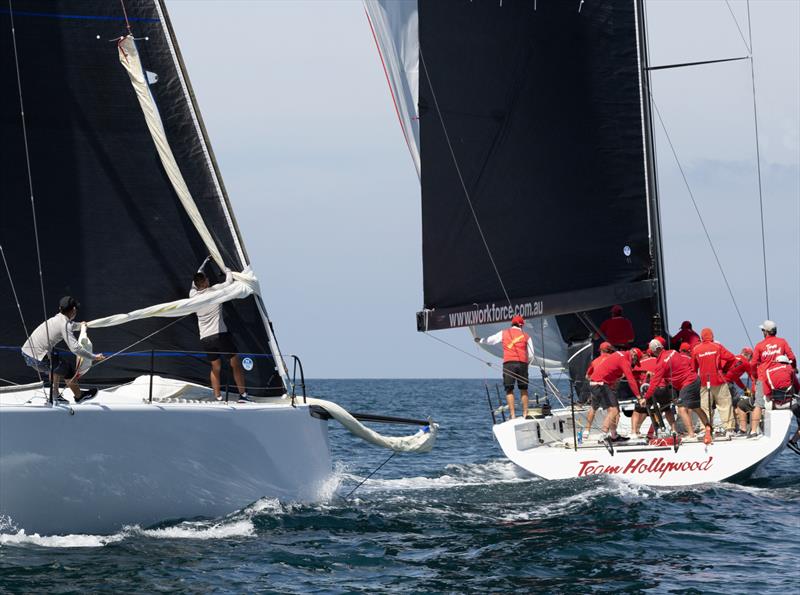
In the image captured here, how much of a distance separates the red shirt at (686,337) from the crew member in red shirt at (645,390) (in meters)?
1.77

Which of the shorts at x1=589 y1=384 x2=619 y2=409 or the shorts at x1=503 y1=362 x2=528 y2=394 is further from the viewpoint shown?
the shorts at x1=503 y1=362 x2=528 y2=394

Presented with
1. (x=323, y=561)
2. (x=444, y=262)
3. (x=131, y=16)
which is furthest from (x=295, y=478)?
(x=444, y=262)

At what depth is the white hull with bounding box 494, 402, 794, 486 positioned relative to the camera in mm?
16344

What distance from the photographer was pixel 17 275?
1266cm

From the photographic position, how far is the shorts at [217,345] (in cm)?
1311

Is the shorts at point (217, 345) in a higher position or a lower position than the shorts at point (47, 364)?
higher

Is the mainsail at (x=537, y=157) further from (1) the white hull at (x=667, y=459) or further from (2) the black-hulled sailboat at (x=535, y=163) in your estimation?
(1) the white hull at (x=667, y=459)

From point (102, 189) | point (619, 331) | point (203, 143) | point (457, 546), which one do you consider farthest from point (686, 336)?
point (102, 189)

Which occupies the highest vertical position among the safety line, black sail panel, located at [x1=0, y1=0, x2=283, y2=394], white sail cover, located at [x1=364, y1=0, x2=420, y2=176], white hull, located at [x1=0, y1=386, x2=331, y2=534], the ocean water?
white sail cover, located at [x1=364, y1=0, x2=420, y2=176]

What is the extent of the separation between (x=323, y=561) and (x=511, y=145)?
967cm

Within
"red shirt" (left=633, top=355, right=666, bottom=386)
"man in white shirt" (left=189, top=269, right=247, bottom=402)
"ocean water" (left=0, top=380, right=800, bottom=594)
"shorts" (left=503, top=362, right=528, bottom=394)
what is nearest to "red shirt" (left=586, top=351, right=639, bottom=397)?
"red shirt" (left=633, top=355, right=666, bottom=386)

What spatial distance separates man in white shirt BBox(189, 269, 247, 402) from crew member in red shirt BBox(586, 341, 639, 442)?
5.54m

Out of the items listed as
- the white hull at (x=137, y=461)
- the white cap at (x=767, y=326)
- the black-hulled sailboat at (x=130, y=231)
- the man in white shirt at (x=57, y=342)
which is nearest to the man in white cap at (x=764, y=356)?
the white cap at (x=767, y=326)

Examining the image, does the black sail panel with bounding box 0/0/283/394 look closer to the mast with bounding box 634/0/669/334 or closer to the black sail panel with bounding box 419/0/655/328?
the black sail panel with bounding box 419/0/655/328
